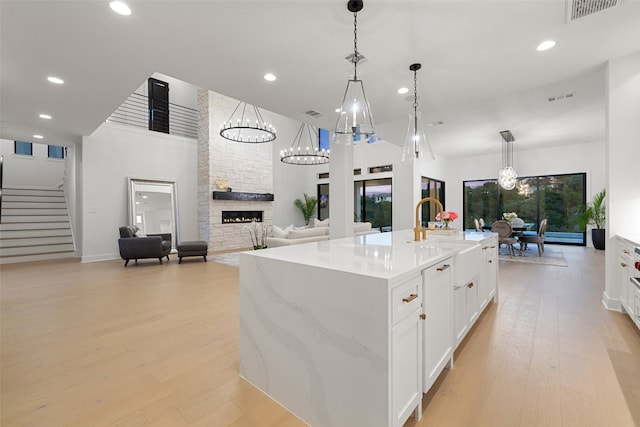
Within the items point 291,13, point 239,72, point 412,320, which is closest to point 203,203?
point 239,72

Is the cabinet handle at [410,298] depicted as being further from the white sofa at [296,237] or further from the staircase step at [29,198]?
the staircase step at [29,198]

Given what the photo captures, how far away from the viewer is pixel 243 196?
9.06 metres

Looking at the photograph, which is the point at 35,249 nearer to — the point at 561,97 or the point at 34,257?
the point at 34,257

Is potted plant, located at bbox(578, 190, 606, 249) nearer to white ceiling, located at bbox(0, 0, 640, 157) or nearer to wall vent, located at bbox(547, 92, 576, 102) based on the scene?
white ceiling, located at bbox(0, 0, 640, 157)

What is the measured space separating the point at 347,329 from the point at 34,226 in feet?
32.5

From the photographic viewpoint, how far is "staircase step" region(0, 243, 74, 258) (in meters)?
6.78

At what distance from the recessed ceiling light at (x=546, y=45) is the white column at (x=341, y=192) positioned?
3.46 m

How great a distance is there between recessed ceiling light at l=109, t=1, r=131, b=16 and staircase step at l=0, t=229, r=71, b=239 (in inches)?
309

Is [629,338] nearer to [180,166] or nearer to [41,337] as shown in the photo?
[41,337]

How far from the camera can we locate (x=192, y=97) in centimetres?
1020

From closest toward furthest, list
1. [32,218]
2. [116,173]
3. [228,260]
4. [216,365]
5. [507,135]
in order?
[216,365] → [228,260] → [507,135] → [116,173] → [32,218]

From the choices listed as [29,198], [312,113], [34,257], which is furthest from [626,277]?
[29,198]

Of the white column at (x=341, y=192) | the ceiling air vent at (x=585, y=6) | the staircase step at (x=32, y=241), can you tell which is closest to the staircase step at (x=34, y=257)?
the staircase step at (x=32, y=241)

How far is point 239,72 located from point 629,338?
4894 millimetres
